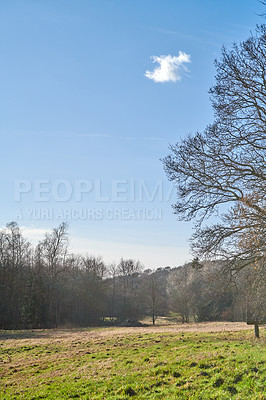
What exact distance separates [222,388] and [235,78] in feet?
→ 26.3

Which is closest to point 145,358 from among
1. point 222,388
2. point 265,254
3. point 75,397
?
point 75,397

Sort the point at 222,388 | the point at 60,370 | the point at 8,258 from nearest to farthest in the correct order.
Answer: the point at 222,388
the point at 60,370
the point at 8,258

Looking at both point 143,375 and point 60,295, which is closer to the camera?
point 143,375

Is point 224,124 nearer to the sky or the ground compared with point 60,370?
nearer to the sky

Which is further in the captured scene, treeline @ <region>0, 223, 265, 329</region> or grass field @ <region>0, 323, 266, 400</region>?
treeline @ <region>0, 223, 265, 329</region>

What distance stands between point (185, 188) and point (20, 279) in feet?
112

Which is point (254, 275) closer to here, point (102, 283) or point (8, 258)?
point (8, 258)

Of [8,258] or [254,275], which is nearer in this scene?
[254,275]

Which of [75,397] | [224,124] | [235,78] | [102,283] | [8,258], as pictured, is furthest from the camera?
[102,283]

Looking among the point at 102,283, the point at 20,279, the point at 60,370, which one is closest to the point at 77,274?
the point at 102,283

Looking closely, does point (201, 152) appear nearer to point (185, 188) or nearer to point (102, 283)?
point (185, 188)

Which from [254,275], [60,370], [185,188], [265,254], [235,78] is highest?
[235,78]

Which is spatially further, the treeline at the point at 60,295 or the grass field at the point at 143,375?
the treeline at the point at 60,295

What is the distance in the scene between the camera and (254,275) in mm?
9820
